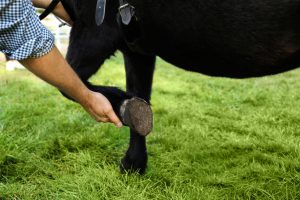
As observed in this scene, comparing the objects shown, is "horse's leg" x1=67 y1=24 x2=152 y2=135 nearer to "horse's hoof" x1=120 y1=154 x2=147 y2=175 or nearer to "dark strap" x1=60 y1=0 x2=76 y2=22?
"dark strap" x1=60 y1=0 x2=76 y2=22

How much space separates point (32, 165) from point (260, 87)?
152 inches

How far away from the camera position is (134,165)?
2.90 m

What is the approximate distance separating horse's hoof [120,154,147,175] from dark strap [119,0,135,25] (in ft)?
3.84

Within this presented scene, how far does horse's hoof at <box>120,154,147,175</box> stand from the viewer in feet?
9.50

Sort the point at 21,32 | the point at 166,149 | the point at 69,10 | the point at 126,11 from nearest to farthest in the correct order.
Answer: the point at 21,32, the point at 126,11, the point at 69,10, the point at 166,149

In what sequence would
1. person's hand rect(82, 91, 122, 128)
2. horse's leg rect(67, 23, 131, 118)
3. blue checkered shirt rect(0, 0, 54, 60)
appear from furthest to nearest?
horse's leg rect(67, 23, 131, 118) < person's hand rect(82, 91, 122, 128) < blue checkered shirt rect(0, 0, 54, 60)

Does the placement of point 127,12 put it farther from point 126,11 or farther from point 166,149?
point 166,149

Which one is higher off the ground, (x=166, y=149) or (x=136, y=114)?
(x=136, y=114)

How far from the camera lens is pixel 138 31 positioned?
6.85ft

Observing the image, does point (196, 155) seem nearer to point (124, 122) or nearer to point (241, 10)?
point (124, 122)

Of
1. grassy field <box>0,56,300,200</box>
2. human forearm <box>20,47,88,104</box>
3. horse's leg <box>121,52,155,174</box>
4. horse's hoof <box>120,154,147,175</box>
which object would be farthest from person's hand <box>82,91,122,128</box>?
horse's hoof <box>120,154,147,175</box>

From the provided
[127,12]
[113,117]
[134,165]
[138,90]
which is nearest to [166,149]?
[134,165]

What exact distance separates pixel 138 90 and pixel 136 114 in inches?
25.5

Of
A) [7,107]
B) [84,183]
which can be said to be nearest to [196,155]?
[84,183]
